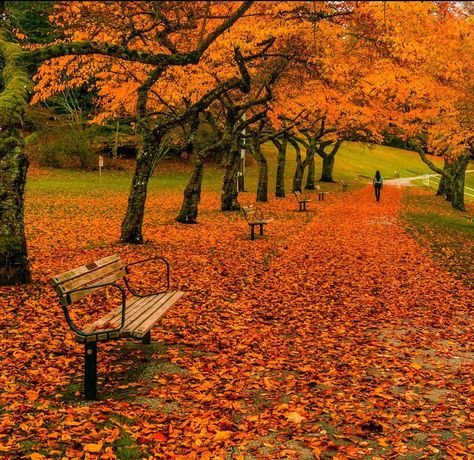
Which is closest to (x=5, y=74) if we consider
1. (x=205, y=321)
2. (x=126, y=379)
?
(x=205, y=321)

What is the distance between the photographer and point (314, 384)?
20.5 feet

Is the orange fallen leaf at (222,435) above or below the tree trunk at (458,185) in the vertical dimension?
below

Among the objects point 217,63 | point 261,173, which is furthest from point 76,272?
point 261,173

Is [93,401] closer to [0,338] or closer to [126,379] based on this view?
[126,379]

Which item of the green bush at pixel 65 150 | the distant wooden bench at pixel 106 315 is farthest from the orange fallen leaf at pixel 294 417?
the green bush at pixel 65 150

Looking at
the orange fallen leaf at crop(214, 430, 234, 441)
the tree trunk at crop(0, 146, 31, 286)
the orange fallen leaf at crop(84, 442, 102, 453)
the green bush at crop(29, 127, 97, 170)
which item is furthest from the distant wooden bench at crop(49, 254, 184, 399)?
the green bush at crop(29, 127, 97, 170)

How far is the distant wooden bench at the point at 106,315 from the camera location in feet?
17.9

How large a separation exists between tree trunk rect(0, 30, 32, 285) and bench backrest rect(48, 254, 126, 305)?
261 cm

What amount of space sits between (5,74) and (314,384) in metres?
7.89

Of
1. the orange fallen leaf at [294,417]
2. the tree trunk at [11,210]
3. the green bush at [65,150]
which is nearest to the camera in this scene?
the orange fallen leaf at [294,417]

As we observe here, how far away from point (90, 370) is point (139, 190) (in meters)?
8.91

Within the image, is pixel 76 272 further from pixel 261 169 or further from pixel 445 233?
pixel 261 169

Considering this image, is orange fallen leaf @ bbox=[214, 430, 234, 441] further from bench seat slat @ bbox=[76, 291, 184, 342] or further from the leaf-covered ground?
bench seat slat @ bbox=[76, 291, 184, 342]

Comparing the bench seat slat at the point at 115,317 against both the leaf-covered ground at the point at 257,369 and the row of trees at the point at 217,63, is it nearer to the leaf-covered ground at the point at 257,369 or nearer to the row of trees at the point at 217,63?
the leaf-covered ground at the point at 257,369
